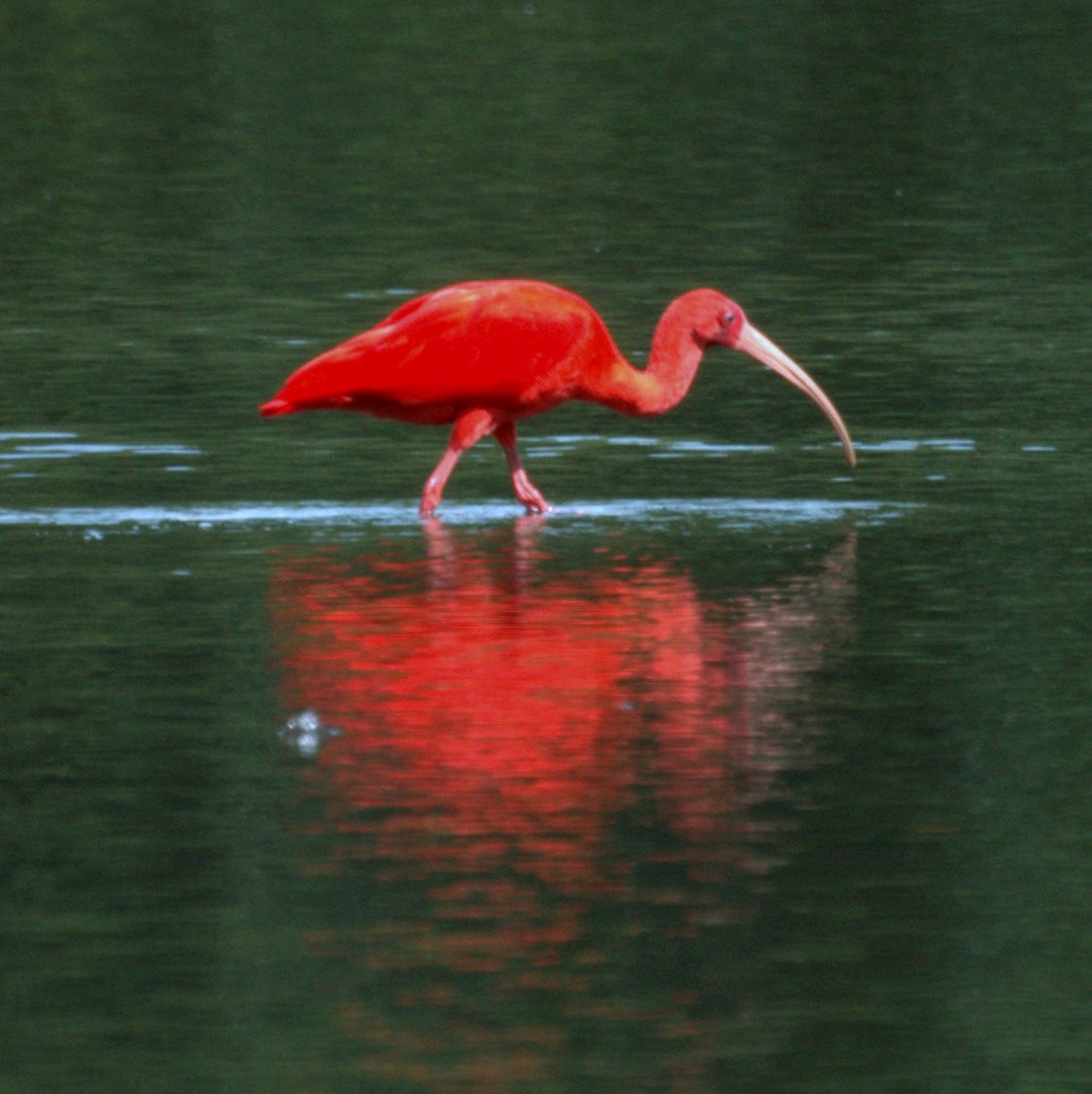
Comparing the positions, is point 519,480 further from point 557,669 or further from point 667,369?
point 557,669

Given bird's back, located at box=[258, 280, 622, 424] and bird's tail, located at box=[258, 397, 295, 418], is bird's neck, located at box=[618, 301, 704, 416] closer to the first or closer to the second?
bird's back, located at box=[258, 280, 622, 424]

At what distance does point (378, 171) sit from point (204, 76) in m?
7.24

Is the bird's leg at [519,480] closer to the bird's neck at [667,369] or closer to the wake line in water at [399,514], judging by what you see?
the wake line in water at [399,514]

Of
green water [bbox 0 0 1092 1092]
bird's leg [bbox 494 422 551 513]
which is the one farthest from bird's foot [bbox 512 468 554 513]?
green water [bbox 0 0 1092 1092]

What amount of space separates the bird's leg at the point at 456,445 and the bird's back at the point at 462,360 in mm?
49

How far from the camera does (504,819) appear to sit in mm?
8742

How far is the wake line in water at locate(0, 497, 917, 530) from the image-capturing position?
13.7m

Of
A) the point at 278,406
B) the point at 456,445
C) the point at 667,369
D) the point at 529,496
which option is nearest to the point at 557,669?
the point at 529,496

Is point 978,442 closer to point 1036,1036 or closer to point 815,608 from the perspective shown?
point 815,608

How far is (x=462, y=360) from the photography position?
46.4 ft

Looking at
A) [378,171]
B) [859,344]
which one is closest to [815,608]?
[859,344]

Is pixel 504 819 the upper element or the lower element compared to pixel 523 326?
lower

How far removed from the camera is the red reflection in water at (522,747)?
7.56 metres

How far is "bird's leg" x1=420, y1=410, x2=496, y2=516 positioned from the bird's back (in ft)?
0.16
